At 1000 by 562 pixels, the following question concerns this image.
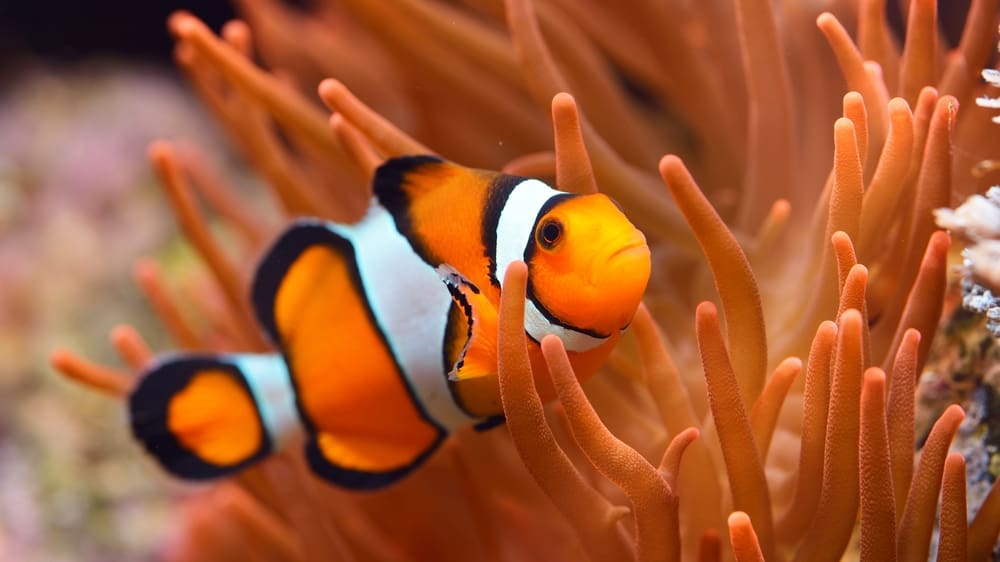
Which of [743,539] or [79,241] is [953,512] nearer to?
[743,539]

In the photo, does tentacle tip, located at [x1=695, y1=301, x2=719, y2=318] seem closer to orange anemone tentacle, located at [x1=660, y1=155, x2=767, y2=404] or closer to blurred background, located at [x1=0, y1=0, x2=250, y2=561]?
orange anemone tentacle, located at [x1=660, y1=155, x2=767, y2=404]

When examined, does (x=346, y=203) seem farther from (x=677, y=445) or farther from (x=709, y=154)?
(x=677, y=445)

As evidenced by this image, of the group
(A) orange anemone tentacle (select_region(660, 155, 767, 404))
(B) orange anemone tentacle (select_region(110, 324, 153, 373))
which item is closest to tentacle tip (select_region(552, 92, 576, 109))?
(A) orange anemone tentacle (select_region(660, 155, 767, 404))

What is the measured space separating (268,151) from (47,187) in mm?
1451

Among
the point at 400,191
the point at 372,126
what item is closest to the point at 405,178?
the point at 400,191

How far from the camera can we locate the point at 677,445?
790 mm

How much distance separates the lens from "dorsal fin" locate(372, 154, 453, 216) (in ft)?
3.02

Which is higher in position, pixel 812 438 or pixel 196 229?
pixel 812 438

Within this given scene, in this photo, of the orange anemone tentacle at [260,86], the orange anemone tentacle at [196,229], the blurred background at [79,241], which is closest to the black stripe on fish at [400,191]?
the orange anemone tentacle at [260,86]

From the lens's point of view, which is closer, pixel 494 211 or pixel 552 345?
pixel 552 345

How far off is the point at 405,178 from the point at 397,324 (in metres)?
0.15

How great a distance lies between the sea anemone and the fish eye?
8 centimetres


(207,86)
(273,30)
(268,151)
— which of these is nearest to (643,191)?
(268,151)

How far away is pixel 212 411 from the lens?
1.09m
